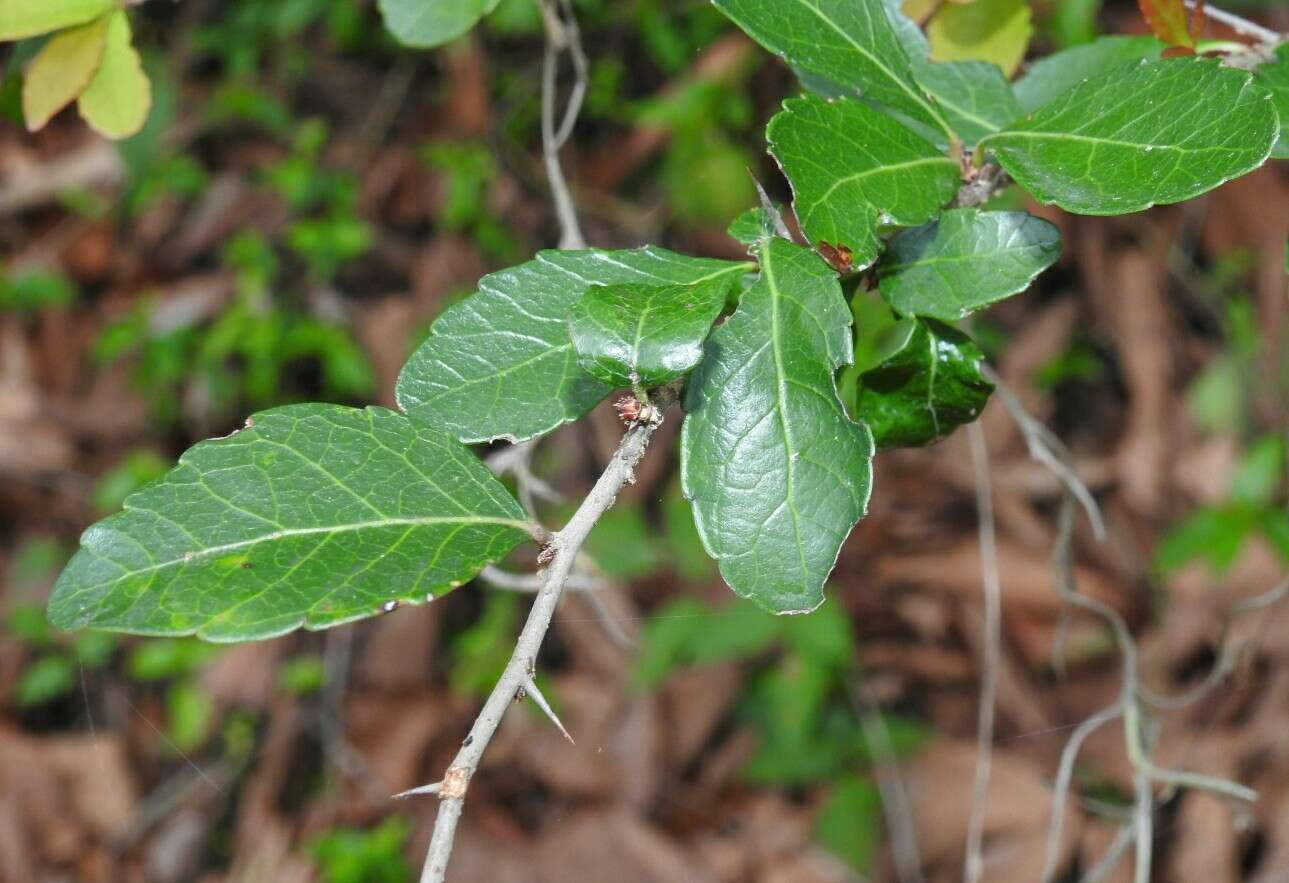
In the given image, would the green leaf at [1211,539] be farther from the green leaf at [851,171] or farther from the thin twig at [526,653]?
the thin twig at [526,653]

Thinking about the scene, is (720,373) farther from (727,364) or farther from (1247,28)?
(1247,28)

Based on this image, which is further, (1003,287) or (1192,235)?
(1192,235)

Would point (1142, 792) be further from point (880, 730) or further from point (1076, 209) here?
point (880, 730)

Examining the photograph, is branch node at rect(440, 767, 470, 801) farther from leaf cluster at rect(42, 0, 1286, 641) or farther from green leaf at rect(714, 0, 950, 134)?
green leaf at rect(714, 0, 950, 134)

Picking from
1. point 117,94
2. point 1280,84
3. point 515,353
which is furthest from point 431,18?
point 1280,84

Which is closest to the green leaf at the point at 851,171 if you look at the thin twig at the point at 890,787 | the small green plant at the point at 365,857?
the thin twig at the point at 890,787

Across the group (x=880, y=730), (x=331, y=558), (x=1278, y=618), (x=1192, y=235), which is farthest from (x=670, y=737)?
(x=331, y=558)

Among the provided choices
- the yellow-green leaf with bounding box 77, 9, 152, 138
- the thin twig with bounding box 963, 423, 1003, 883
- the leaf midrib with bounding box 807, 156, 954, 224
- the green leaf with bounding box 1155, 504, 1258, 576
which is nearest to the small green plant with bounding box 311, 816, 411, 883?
the thin twig with bounding box 963, 423, 1003, 883
